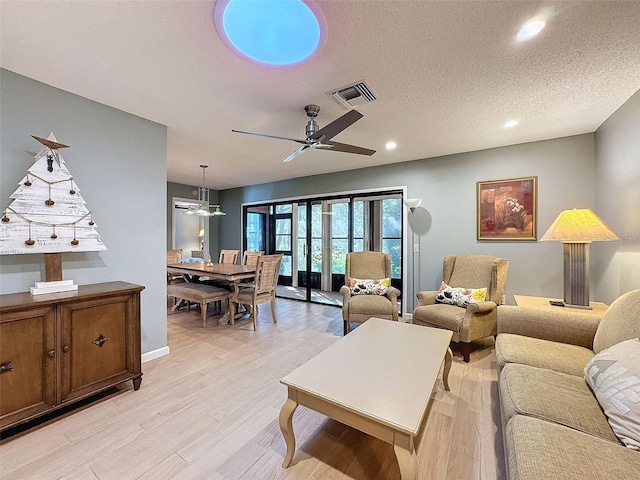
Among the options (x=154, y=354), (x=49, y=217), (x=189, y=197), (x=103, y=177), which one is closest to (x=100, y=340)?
(x=154, y=354)

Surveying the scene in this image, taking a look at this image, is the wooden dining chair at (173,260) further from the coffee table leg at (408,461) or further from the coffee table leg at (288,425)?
the coffee table leg at (408,461)

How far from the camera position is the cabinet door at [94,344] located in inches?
74.1

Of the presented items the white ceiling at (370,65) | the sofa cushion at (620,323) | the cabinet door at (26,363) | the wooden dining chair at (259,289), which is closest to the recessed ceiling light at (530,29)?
the white ceiling at (370,65)

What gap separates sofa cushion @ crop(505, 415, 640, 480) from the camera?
0.93 metres

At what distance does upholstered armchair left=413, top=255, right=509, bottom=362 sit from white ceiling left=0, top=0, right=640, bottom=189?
1588 millimetres

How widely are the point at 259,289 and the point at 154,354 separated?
4.74ft

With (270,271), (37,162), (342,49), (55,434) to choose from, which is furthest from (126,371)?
(342,49)

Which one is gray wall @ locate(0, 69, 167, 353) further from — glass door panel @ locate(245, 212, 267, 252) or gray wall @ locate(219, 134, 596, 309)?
glass door panel @ locate(245, 212, 267, 252)

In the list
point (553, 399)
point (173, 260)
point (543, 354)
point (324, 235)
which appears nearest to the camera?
point (553, 399)

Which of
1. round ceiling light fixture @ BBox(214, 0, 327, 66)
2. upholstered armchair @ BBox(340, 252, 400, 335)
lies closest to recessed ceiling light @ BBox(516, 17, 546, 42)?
round ceiling light fixture @ BBox(214, 0, 327, 66)

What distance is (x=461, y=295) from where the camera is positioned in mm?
3135

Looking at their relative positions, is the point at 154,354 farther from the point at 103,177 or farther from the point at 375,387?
the point at 375,387

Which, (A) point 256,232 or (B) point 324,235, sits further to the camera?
(A) point 256,232

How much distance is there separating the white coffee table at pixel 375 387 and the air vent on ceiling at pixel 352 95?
1980 millimetres
